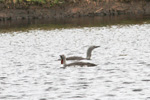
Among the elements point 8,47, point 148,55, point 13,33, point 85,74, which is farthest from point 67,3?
point 85,74

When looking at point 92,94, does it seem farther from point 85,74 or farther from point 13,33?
point 13,33

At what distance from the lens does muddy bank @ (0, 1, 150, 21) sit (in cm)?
9319

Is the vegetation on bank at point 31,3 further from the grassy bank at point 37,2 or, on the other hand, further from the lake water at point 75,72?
the lake water at point 75,72

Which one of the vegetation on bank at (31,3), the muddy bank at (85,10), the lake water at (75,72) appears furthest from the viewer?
the muddy bank at (85,10)

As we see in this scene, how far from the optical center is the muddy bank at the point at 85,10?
93.2 meters

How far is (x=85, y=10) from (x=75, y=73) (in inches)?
2621

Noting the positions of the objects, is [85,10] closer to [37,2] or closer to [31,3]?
[37,2]

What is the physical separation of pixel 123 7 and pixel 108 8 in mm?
3150

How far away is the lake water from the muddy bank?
45.8m

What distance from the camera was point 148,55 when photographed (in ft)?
112

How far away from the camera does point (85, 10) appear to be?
9431 centimetres

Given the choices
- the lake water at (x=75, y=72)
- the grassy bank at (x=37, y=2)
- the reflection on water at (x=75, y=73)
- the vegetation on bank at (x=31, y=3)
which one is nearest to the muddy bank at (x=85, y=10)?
the grassy bank at (x=37, y=2)

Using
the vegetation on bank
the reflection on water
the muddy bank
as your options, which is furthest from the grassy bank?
the reflection on water

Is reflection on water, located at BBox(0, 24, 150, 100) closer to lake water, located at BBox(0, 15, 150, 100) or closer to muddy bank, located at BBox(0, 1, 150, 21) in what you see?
lake water, located at BBox(0, 15, 150, 100)
